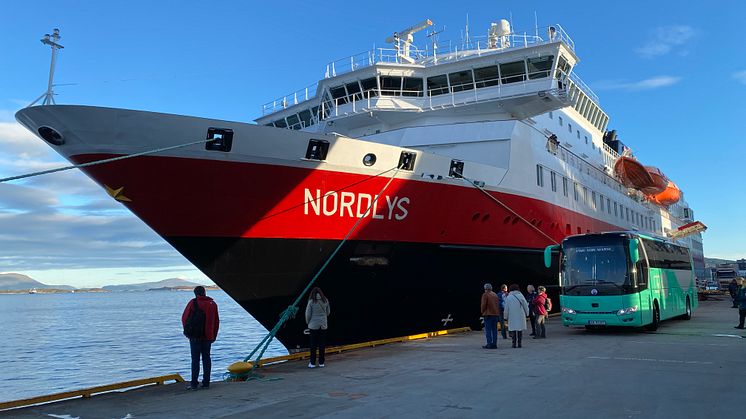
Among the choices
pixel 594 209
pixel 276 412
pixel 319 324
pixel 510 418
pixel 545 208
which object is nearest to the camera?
pixel 510 418

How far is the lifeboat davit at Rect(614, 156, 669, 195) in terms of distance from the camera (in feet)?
90.7

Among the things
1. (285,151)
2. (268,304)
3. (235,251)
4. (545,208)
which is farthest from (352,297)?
(545,208)

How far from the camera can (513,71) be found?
17266mm

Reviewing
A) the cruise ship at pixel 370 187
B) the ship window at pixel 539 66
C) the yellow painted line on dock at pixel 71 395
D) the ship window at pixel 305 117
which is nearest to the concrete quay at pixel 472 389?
the yellow painted line on dock at pixel 71 395

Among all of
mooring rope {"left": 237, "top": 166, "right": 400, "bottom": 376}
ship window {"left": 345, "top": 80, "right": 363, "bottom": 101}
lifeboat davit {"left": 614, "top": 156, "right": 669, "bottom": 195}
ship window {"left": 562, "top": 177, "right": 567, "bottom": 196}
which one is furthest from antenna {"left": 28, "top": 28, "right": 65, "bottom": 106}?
lifeboat davit {"left": 614, "top": 156, "right": 669, "bottom": 195}

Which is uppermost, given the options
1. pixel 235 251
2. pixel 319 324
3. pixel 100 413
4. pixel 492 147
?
pixel 492 147

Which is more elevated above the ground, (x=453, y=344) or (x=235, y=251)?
(x=235, y=251)

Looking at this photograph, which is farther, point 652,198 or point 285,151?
point 652,198

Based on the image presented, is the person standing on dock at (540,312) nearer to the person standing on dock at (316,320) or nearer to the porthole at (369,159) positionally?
the porthole at (369,159)

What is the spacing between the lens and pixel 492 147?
14734mm

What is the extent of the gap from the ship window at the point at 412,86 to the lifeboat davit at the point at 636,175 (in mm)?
15244

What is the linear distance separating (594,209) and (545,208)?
7.05m

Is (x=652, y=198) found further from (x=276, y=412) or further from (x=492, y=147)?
(x=276, y=412)

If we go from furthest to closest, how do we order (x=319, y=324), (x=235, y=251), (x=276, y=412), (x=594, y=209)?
(x=594, y=209) < (x=235, y=251) < (x=319, y=324) < (x=276, y=412)
